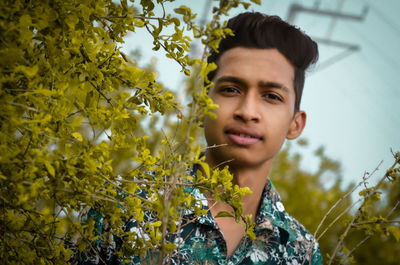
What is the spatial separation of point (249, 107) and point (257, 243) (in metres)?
0.79

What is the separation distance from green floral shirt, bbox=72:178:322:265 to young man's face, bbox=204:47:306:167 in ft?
1.11

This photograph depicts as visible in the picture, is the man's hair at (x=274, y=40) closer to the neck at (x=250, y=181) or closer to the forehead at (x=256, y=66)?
the forehead at (x=256, y=66)

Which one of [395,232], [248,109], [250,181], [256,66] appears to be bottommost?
[395,232]

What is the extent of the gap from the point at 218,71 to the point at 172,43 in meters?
1.07

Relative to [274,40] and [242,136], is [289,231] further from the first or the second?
[274,40]

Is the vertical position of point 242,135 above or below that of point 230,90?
below

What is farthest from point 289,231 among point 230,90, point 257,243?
point 230,90

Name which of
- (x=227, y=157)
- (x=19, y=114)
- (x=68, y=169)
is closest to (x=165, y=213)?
(x=68, y=169)

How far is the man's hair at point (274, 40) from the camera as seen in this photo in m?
2.45

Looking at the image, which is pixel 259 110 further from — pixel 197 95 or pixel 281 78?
pixel 197 95

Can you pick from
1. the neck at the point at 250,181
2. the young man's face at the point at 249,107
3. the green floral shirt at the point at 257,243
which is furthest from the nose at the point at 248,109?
the green floral shirt at the point at 257,243

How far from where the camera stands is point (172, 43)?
142 centimetres

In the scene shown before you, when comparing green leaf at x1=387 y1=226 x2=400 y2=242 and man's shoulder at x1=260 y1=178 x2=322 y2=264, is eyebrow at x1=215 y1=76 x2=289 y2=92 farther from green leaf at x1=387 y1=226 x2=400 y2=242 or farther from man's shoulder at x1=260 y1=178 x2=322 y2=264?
green leaf at x1=387 y1=226 x2=400 y2=242

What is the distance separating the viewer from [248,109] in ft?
7.18
